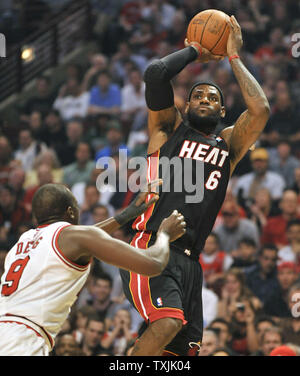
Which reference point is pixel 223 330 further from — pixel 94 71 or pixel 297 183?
pixel 94 71

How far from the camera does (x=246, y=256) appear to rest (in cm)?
809

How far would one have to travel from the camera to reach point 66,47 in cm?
1399

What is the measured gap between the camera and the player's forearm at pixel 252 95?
4.94 metres

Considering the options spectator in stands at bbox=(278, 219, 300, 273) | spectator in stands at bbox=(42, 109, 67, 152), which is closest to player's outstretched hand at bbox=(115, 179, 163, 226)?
spectator in stands at bbox=(278, 219, 300, 273)

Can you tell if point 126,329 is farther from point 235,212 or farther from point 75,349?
point 235,212

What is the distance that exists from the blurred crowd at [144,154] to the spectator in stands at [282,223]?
0.01 m

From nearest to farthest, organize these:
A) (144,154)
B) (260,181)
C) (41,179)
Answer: (260,181), (144,154), (41,179)

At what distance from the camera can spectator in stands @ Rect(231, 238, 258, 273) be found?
8008 millimetres

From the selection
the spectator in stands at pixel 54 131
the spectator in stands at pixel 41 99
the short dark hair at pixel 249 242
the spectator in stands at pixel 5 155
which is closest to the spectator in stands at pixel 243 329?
the short dark hair at pixel 249 242

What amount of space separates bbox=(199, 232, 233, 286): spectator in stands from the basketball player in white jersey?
162 inches

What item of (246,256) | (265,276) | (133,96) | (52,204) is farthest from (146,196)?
(133,96)

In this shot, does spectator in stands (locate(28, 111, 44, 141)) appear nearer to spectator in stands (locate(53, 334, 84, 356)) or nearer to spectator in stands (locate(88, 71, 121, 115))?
spectator in stands (locate(88, 71, 121, 115))

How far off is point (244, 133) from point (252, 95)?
0.27 meters

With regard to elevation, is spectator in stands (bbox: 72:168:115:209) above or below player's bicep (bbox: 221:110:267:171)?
below
